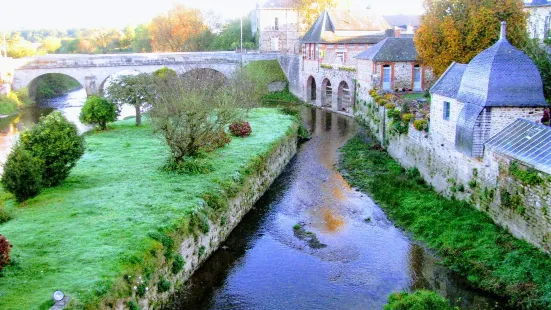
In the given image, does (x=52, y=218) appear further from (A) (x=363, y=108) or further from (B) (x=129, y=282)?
(A) (x=363, y=108)

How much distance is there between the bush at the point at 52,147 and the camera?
18078mm

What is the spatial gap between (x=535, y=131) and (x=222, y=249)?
10.5 m

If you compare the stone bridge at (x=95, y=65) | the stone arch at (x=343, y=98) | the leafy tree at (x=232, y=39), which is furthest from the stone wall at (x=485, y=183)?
the leafy tree at (x=232, y=39)

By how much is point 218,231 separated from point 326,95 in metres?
31.6

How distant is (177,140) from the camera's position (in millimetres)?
20891

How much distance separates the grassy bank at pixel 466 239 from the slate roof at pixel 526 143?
2375 mm

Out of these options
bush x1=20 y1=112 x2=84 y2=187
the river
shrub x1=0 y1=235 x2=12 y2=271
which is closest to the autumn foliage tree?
the river

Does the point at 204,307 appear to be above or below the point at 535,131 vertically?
below

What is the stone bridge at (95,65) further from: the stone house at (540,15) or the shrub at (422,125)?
the shrub at (422,125)

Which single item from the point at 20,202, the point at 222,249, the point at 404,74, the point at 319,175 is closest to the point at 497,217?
the point at 222,249

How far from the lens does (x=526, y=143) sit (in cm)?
1563

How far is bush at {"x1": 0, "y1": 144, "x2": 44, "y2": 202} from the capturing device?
16.3m

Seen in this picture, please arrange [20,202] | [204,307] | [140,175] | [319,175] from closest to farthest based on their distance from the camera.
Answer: [204,307], [20,202], [140,175], [319,175]

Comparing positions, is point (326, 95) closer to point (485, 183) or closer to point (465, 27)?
point (465, 27)
